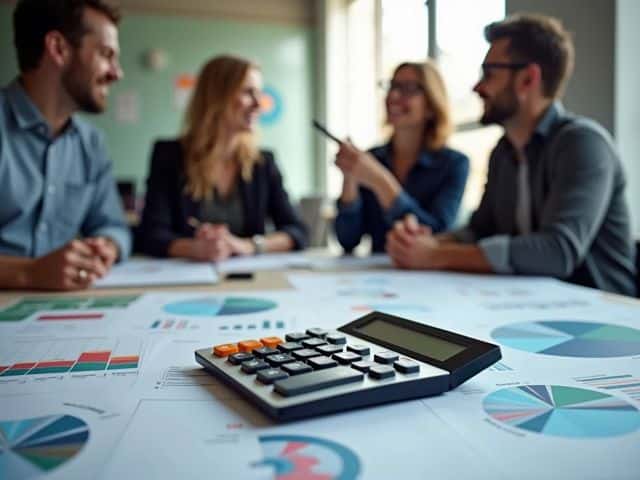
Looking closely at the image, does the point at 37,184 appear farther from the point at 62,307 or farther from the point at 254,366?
the point at 254,366

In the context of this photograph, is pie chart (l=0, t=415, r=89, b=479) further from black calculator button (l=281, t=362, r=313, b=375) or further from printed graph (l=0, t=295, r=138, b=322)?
printed graph (l=0, t=295, r=138, b=322)

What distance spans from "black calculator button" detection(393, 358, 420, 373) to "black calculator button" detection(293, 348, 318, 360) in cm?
7

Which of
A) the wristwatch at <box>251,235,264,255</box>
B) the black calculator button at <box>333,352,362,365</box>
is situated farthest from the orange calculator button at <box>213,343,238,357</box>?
the wristwatch at <box>251,235,264,255</box>

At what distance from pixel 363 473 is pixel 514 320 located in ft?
1.58

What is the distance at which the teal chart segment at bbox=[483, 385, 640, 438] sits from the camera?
0.41m

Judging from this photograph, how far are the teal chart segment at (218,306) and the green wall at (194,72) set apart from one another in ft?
12.2

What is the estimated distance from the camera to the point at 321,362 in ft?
1.58

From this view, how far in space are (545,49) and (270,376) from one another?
128cm

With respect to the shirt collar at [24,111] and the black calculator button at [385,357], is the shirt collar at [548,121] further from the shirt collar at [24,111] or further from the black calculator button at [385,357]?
the shirt collar at [24,111]

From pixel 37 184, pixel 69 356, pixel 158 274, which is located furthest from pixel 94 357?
pixel 37 184

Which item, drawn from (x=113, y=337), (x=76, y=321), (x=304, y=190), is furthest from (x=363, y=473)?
Answer: (x=304, y=190)

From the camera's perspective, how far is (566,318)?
0.78 meters

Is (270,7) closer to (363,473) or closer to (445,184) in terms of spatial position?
(445,184)

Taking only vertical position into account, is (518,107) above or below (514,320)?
above
